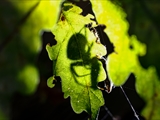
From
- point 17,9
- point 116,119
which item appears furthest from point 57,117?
point 17,9

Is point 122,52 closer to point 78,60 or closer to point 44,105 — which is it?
point 78,60

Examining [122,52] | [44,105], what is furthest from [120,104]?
[122,52]

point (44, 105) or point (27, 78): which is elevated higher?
point (27, 78)

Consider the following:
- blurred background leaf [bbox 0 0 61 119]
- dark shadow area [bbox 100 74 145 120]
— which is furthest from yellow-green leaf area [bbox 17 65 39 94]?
dark shadow area [bbox 100 74 145 120]

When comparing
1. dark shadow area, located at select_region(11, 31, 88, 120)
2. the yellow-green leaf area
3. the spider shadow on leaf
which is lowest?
dark shadow area, located at select_region(11, 31, 88, 120)

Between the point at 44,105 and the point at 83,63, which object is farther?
the point at 44,105

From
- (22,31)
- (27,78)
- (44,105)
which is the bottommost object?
(44,105)

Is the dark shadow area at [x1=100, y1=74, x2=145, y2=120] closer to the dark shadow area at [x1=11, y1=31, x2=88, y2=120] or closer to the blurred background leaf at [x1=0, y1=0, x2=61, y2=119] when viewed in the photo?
the dark shadow area at [x1=11, y1=31, x2=88, y2=120]
